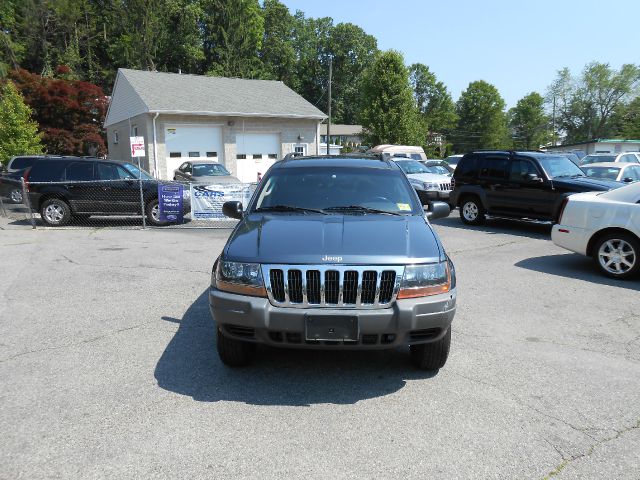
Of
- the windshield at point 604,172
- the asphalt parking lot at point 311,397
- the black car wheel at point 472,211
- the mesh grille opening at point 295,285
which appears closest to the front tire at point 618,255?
the asphalt parking lot at point 311,397

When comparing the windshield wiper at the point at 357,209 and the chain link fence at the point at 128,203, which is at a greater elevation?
the windshield wiper at the point at 357,209

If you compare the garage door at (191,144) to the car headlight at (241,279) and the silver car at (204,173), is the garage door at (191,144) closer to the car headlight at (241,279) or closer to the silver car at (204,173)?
the silver car at (204,173)

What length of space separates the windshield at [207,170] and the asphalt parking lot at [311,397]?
485 inches

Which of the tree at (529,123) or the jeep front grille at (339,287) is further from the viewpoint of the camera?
the tree at (529,123)

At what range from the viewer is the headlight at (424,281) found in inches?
138

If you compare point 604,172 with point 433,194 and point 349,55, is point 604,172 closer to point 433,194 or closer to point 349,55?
point 433,194

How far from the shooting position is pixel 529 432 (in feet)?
10.5

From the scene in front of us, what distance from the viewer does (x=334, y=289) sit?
11.4ft

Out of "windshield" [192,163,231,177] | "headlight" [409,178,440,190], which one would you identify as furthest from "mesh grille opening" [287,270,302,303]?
"windshield" [192,163,231,177]

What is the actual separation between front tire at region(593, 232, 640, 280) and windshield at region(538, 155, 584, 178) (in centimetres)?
421

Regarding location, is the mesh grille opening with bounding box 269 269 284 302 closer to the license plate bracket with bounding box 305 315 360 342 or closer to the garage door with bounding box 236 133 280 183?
the license plate bracket with bounding box 305 315 360 342

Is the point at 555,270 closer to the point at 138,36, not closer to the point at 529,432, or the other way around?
the point at 529,432

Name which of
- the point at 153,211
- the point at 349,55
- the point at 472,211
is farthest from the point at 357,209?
the point at 349,55

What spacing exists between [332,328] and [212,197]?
35.8 feet
